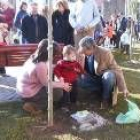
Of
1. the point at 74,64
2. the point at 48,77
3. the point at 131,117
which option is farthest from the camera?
the point at 74,64

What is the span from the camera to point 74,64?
6664mm

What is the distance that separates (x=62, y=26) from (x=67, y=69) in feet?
8.70

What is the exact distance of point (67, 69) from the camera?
6.68m

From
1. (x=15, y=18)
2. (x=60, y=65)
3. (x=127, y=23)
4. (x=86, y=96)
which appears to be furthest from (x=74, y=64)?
(x=127, y=23)

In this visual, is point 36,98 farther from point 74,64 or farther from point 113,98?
point 113,98

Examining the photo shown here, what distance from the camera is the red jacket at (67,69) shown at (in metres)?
6.64

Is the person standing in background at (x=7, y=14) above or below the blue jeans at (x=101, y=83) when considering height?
above

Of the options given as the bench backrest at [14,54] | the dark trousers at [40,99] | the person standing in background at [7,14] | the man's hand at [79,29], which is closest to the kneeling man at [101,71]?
the dark trousers at [40,99]

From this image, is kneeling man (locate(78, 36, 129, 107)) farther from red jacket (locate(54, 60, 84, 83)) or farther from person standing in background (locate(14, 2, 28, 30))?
person standing in background (locate(14, 2, 28, 30))

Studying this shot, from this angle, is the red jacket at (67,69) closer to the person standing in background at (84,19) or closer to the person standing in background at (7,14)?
the person standing in background at (84,19)

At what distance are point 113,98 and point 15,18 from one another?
5707mm

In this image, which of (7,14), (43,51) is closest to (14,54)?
(43,51)

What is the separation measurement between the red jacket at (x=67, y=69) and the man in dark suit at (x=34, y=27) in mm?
2774

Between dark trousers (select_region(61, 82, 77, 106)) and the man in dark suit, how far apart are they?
2677 millimetres
